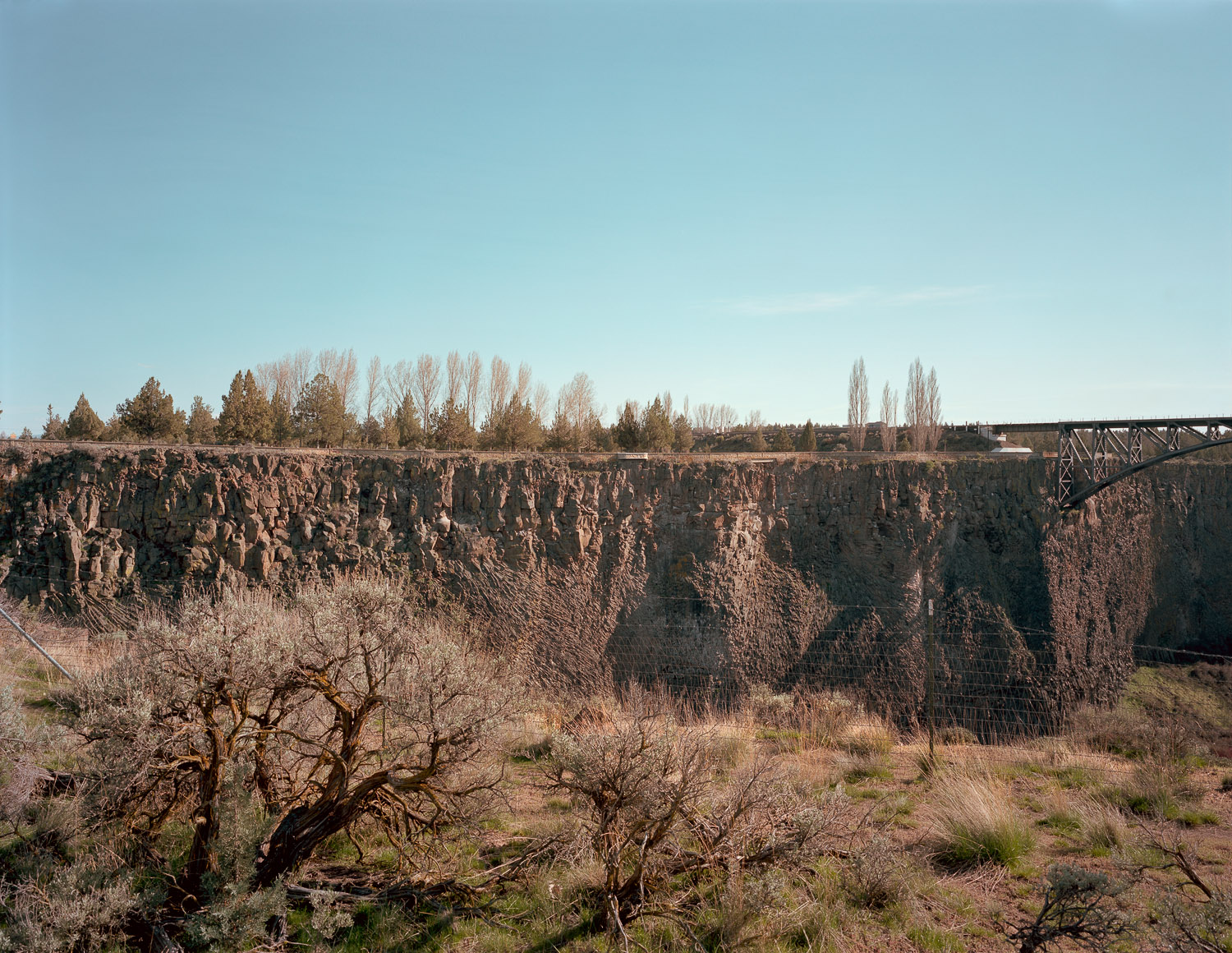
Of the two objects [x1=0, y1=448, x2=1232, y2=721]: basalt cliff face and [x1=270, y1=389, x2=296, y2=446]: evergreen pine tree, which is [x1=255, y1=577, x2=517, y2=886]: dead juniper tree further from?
[x1=270, y1=389, x2=296, y2=446]: evergreen pine tree

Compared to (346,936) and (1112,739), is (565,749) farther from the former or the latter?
(1112,739)

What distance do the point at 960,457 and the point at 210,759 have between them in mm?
29327

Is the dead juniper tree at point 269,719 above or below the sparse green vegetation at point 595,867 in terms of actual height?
above

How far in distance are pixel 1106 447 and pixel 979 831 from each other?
2703cm

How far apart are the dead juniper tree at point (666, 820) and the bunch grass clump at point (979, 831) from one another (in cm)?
147

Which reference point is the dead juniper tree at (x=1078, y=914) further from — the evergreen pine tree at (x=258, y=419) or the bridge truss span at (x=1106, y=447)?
the evergreen pine tree at (x=258, y=419)

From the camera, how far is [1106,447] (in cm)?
2612

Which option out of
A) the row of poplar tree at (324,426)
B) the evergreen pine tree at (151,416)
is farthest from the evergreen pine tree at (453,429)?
the evergreen pine tree at (151,416)

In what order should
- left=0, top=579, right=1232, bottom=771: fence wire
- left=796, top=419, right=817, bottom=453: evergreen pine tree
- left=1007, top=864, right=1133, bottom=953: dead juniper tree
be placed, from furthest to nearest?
left=796, top=419, right=817, bottom=453: evergreen pine tree
left=0, top=579, right=1232, bottom=771: fence wire
left=1007, top=864, right=1133, bottom=953: dead juniper tree

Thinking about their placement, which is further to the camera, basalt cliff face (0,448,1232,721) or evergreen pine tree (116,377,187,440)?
evergreen pine tree (116,377,187,440)

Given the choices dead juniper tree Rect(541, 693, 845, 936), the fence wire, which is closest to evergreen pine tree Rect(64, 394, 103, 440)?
the fence wire

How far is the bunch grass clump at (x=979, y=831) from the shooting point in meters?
5.29

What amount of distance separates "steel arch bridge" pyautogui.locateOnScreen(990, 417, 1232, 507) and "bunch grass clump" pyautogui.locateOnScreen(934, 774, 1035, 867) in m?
23.2

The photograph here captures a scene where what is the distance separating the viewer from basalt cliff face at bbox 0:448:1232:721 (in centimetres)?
2084
